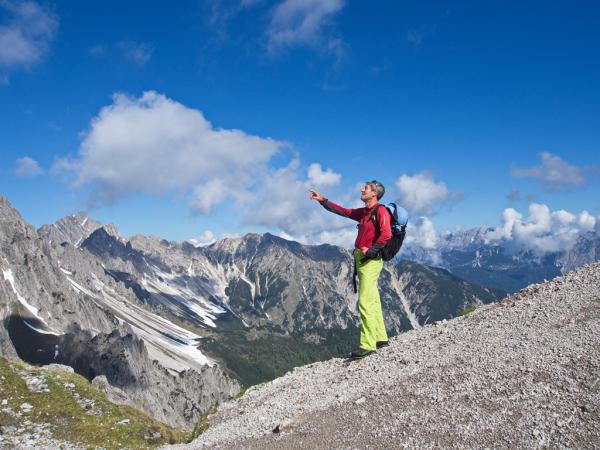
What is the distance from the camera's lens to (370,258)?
57.6 ft

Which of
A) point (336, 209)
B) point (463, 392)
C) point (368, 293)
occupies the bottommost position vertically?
point (463, 392)

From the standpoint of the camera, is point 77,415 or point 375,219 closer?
point 375,219

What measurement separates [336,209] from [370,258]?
10.0 feet

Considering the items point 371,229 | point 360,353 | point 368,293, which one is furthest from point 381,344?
point 371,229

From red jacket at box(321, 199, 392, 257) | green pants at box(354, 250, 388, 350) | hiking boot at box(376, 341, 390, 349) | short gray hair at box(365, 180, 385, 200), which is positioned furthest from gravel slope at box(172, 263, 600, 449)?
short gray hair at box(365, 180, 385, 200)

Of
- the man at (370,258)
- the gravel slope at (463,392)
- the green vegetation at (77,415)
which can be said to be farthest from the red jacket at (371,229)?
the green vegetation at (77,415)

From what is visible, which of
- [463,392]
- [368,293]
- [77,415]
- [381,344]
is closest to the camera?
[463,392]

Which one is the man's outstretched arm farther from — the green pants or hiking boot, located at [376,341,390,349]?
hiking boot, located at [376,341,390,349]

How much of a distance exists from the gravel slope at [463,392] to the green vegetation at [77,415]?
122 inches

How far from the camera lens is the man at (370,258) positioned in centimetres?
1741

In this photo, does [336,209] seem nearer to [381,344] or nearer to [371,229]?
[371,229]

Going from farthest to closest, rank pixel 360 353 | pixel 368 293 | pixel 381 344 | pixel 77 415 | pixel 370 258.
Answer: pixel 381 344 < pixel 77 415 < pixel 360 353 < pixel 368 293 < pixel 370 258

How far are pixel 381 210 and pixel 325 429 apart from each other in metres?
8.09

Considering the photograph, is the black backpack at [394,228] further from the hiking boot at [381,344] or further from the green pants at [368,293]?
the hiking boot at [381,344]
